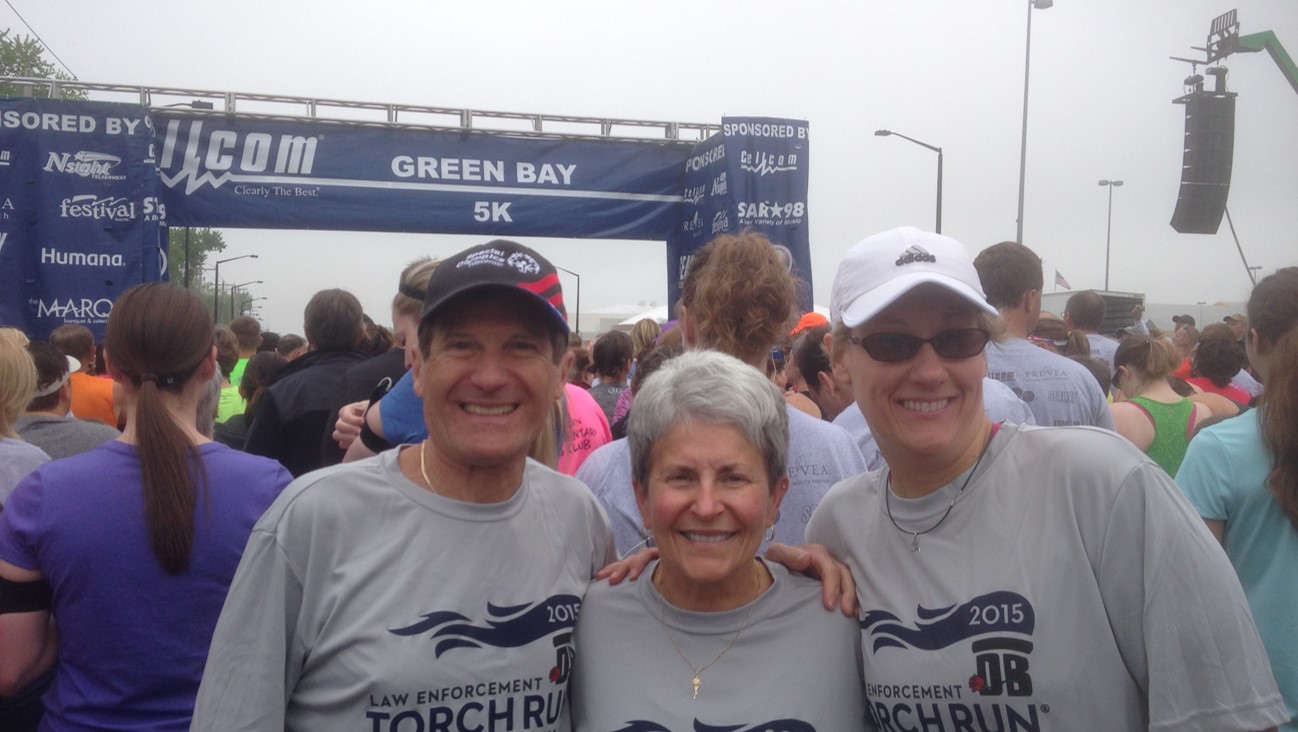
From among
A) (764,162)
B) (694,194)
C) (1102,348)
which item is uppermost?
(764,162)

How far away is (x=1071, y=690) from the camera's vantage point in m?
1.79

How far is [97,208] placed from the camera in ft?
22.2

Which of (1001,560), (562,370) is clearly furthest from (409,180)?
(1001,560)

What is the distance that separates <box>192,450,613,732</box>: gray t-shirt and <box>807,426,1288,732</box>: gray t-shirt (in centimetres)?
77

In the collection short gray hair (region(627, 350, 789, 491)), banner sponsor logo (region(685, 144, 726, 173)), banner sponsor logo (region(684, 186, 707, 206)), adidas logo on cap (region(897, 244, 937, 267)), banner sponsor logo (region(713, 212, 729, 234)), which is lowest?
short gray hair (region(627, 350, 789, 491))

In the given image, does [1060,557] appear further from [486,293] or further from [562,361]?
[486,293]

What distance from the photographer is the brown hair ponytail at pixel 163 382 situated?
262 centimetres

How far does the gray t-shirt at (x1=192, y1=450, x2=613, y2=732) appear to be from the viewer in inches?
73.2

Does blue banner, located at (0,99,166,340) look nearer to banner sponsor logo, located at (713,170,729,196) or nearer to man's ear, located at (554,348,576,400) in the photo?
banner sponsor logo, located at (713,170,729,196)

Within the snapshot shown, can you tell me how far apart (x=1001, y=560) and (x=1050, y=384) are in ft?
8.37

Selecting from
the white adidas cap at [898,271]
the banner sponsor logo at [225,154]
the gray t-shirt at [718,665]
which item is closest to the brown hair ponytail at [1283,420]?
the white adidas cap at [898,271]

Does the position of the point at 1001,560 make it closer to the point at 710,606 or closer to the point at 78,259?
the point at 710,606

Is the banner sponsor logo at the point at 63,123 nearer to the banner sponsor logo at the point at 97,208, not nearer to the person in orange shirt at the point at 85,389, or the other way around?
the banner sponsor logo at the point at 97,208

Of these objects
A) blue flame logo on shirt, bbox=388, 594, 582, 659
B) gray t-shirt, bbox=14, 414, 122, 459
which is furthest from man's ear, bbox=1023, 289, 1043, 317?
gray t-shirt, bbox=14, 414, 122, 459
